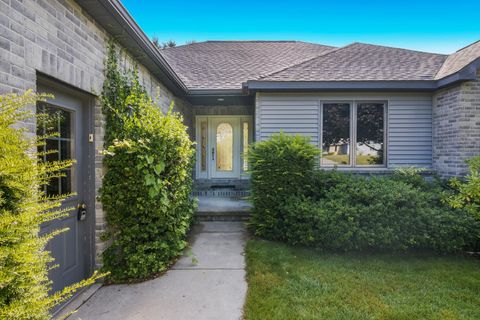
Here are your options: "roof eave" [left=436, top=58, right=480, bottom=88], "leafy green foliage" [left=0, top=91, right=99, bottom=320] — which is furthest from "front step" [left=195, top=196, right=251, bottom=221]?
"roof eave" [left=436, top=58, right=480, bottom=88]

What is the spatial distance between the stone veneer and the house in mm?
10

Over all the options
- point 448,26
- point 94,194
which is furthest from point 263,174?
point 448,26

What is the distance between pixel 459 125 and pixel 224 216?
17.6ft

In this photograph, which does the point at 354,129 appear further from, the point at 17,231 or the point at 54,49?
the point at 17,231

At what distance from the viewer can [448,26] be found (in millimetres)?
13359

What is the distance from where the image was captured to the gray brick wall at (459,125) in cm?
570

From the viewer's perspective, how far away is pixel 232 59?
32.1ft

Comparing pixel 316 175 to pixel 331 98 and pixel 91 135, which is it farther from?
pixel 91 135

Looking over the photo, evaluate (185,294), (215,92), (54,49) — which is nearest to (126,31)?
(54,49)

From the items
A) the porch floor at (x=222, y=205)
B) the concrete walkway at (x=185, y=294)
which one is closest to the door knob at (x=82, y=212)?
the concrete walkway at (x=185, y=294)

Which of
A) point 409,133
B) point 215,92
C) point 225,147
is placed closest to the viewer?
point 409,133

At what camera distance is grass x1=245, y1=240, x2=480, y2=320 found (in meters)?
2.82

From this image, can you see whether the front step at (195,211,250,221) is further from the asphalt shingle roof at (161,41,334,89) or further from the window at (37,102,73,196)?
the asphalt shingle roof at (161,41,334,89)

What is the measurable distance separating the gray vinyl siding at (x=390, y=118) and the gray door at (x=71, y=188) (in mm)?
4117
